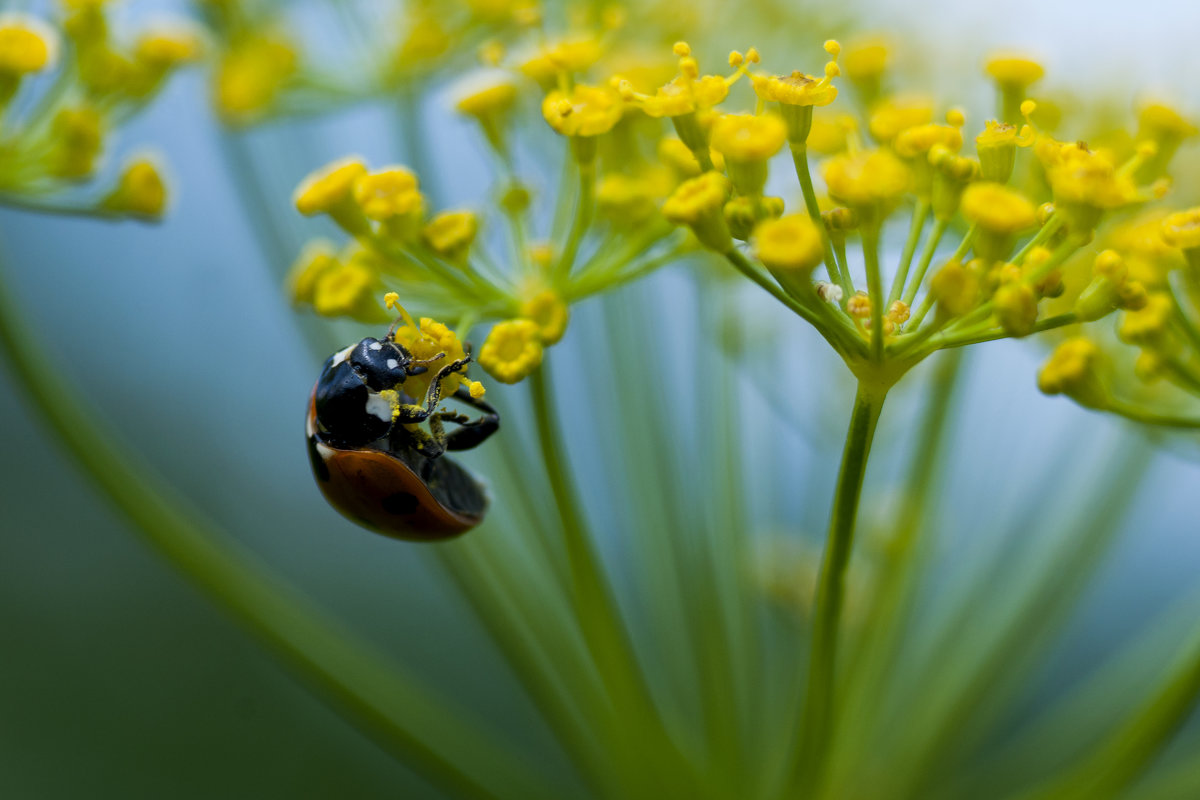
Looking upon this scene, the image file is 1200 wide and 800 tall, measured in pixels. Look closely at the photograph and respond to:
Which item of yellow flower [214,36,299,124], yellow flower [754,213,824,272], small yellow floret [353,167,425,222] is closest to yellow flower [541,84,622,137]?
small yellow floret [353,167,425,222]

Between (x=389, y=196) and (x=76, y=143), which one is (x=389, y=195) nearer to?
(x=389, y=196)

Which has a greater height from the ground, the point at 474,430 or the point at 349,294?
the point at 349,294

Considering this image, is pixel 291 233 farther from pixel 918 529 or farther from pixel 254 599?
pixel 918 529

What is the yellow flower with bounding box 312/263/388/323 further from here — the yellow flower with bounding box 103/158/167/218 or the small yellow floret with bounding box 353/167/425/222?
the yellow flower with bounding box 103/158/167/218

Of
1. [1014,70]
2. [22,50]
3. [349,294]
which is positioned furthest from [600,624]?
[22,50]

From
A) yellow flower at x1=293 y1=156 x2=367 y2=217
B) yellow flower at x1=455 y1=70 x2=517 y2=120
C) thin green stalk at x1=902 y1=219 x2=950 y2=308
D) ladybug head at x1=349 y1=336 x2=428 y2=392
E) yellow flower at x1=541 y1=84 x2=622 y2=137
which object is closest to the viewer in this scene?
thin green stalk at x1=902 y1=219 x2=950 y2=308

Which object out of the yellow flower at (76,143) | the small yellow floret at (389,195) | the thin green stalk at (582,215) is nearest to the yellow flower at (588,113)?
the thin green stalk at (582,215)

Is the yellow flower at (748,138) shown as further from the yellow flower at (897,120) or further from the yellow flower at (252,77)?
the yellow flower at (252,77)
